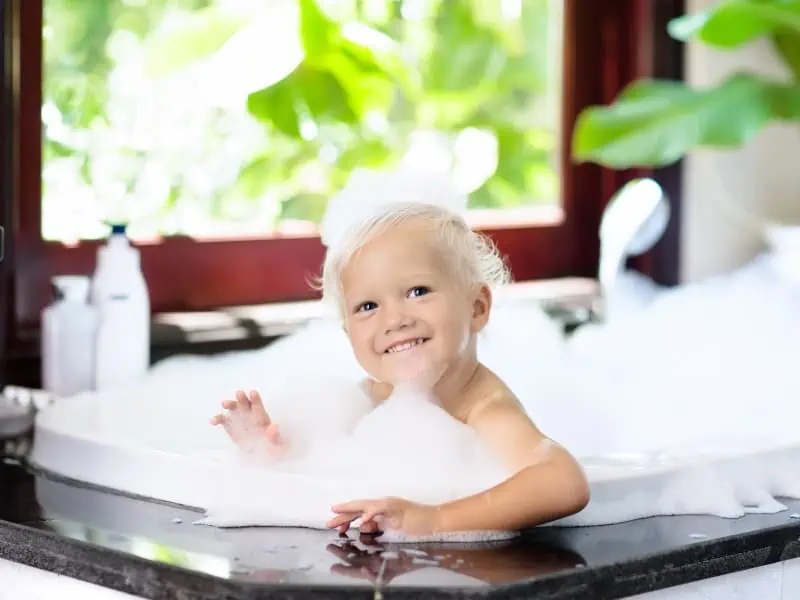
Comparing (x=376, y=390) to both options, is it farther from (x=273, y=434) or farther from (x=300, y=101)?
(x=300, y=101)

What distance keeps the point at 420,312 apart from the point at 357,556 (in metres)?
0.31

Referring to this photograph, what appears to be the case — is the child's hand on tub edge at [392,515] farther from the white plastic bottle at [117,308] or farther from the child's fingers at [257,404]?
the white plastic bottle at [117,308]

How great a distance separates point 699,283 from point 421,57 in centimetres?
69

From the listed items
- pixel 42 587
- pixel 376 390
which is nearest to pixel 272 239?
pixel 376 390

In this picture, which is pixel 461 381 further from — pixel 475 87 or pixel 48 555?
pixel 475 87

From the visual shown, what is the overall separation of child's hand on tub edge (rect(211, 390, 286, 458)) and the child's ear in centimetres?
25

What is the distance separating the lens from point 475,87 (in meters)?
2.84

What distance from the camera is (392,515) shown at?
52.1 inches

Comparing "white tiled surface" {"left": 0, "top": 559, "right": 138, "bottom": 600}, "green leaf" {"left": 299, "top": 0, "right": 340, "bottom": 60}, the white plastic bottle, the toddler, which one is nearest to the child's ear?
the toddler

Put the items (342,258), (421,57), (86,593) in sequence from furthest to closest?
(421,57)
(342,258)
(86,593)

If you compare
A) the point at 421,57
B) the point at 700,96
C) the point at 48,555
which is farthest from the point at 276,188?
the point at 48,555

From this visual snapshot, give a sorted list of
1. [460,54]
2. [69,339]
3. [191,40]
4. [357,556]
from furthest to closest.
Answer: [460,54], [191,40], [69,339], [357,556]

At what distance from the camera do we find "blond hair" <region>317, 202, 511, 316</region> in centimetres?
154

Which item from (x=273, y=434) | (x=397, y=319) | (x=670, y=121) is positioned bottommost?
(x=273, y=434)
